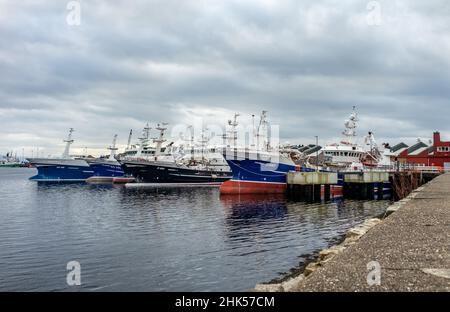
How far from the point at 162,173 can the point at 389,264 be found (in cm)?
7177

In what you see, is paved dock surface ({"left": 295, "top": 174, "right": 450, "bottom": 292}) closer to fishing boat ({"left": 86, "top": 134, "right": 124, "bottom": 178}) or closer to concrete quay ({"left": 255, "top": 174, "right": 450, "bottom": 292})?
concrete quay ({"left": 255, "top": 174, "right": 450, "bottom": 292})

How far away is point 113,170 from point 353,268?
94.0 meters

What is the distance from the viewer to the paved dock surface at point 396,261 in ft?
24.3

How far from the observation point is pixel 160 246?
2028 cm

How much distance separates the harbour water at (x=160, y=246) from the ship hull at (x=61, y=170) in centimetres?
6282

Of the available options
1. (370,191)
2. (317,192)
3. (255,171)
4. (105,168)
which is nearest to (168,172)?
(105,168)

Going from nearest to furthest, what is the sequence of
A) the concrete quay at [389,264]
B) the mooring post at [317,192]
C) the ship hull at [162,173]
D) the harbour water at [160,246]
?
the concrete quay at [389,264] < the harbour water at [160,246] < the mooring post at [317,192] < the ship hull at [162,173]

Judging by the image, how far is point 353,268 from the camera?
8.55 m

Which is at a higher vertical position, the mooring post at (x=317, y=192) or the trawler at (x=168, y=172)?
the trawler at (x=168, y=172)

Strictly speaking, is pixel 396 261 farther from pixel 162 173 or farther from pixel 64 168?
pixel 64 168

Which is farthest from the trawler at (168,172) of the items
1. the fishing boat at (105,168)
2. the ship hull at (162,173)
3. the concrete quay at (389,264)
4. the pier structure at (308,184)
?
the concrete quay at (389,264)

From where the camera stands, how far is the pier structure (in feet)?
163

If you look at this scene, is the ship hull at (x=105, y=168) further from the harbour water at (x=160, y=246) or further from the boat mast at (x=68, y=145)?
the harbour water at (x=160, y=246)
